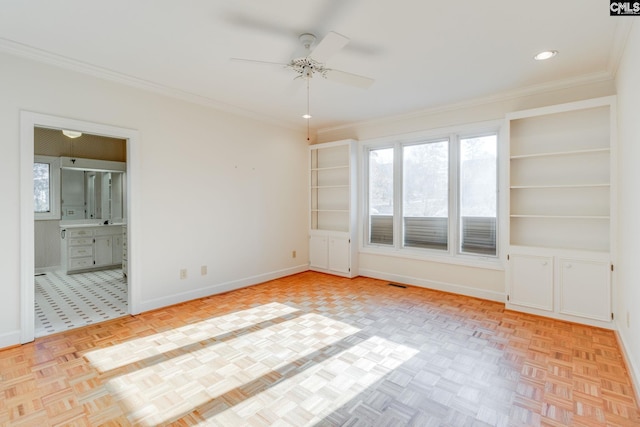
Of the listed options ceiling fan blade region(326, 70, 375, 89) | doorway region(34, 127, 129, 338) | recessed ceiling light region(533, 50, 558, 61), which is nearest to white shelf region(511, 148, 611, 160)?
recessed ceiling light region(533, 50, 558, 61)

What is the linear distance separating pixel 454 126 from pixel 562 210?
1753 millimetres

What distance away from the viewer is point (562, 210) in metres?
3.64

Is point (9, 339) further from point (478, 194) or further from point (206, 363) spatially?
point (478, 194)

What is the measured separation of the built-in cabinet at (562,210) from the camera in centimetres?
330

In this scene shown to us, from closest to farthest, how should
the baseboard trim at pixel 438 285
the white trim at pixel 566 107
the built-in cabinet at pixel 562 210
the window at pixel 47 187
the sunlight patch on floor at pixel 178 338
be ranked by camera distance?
the sunlight patch on floor at pixel 178 338
the white trim at pixel 566 107
the built-in cabinet at pixel 562 210
the baseboard trim at pixel 438 285
the window at pixel 47 187

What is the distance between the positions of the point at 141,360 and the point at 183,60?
2.84 m

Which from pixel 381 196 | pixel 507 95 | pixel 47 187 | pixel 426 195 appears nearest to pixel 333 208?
pixel 381 196

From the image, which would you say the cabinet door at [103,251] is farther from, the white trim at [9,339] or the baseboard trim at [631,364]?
the baseboard trim at [631,364]

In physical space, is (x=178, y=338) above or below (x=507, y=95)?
below

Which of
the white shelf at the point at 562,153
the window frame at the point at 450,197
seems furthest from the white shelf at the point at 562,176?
the window frame at the point at 450,197

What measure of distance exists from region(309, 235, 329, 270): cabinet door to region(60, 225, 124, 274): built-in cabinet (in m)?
3.97

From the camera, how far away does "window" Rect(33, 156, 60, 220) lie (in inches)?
226

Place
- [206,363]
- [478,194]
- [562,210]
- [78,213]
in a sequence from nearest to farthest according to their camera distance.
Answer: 1. [206,363]
2. [562,210]
3. [478,194]
4. [78,213]

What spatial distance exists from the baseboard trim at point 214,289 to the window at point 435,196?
166 centimetres
